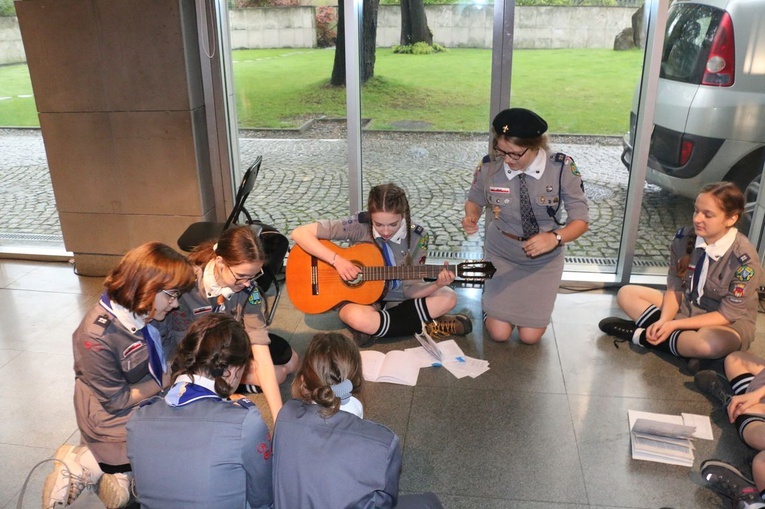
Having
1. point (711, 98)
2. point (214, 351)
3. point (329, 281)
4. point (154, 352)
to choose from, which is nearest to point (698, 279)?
point (711, 98)

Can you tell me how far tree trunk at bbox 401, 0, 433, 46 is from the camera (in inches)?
160

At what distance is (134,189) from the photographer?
172 inches

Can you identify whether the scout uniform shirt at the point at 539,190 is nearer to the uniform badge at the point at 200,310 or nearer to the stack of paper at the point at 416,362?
the stack of paper at the point at 416,362

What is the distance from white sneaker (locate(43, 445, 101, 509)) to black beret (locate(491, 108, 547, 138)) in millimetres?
2386

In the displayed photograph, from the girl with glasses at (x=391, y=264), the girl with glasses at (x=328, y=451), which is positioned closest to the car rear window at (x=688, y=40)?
the girl with glasses at (x=391, y=264)

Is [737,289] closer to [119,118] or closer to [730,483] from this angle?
[730,483]

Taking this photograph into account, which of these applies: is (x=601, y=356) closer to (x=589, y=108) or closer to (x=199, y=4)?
(x=589, y=108)

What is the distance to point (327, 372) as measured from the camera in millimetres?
1914

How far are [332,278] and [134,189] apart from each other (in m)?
1.66

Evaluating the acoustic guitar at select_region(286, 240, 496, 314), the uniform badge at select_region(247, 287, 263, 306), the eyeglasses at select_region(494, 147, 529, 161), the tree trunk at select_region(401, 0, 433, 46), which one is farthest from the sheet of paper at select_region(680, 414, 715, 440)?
the tree trunk at select_region(401, 0, 433, 46)

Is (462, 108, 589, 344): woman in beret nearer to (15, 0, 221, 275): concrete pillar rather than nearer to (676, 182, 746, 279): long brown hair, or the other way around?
(676, 182, 746, 279): long brown hair

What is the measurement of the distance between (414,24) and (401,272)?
64.2 inches

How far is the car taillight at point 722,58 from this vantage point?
382 cm

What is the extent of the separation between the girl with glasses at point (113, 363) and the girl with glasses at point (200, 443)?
457 mm
